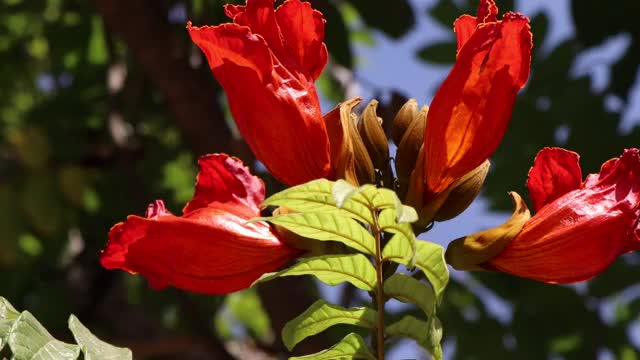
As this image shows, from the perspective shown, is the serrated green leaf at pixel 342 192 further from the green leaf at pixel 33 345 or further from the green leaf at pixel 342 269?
the green leaf at pixel 33 345

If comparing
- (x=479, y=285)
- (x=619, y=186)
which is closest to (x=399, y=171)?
(x=619, y=186)

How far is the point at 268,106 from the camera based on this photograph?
4.11ft

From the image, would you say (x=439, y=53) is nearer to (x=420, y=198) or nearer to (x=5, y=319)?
(x=420, y=198)

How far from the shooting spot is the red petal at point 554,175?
132 cm

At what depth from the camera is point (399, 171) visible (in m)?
1.30

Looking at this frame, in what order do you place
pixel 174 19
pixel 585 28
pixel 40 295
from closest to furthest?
1. pixel 585 28
2. pixel 174 19
3. pixel 40 295

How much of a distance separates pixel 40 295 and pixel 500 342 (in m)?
1.58

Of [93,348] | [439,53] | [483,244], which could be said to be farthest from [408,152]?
[439,53]

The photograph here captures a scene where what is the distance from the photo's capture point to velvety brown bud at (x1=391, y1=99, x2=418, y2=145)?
4.46 feet

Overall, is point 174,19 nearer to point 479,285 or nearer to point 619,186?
point 479,285

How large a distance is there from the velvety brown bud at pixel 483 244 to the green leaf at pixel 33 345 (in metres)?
0.48

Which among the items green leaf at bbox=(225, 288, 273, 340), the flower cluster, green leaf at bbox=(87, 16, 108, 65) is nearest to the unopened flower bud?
the flower cluster

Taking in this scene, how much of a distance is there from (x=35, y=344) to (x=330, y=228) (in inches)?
12.1

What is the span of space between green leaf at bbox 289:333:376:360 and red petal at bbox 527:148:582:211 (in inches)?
14.4
